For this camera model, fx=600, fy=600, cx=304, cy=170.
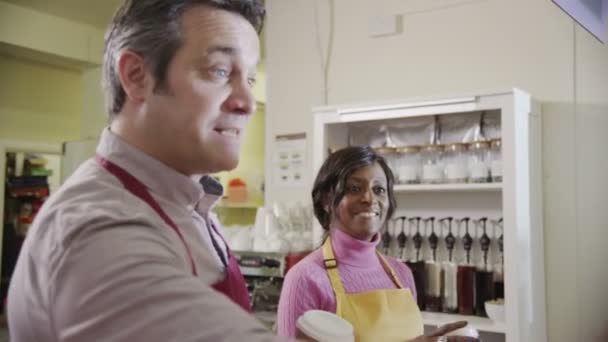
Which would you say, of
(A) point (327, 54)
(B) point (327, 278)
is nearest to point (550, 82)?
(A) point (327, 54)

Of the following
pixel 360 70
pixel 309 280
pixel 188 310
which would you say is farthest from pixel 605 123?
pixel 188 310

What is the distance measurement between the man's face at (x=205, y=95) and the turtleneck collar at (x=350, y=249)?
111 cm

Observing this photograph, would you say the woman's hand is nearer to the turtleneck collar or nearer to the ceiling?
the turtleneck collar

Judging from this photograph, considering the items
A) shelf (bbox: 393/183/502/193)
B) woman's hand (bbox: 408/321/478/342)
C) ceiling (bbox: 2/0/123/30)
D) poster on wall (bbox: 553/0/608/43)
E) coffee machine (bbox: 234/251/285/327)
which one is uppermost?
ceiling (bbox: 2/0/123/30)

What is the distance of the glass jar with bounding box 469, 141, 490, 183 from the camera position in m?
2.41

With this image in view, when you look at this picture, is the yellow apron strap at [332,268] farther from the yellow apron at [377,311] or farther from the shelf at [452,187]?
the shelf at [452,187]

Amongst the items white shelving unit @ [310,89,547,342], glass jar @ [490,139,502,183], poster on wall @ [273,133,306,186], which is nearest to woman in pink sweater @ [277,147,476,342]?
white shelving unit @ [310,89,547,342]

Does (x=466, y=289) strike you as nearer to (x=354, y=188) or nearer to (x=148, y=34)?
(x=354, y=188)

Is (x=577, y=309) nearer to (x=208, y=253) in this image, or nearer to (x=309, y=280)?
(x=309, y=280)

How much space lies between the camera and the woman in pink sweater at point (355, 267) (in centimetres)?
158

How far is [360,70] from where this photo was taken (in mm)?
2988

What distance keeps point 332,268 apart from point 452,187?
97 centimetres

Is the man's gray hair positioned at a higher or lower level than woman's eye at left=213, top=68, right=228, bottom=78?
higher

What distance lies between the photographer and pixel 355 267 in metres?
1.72
